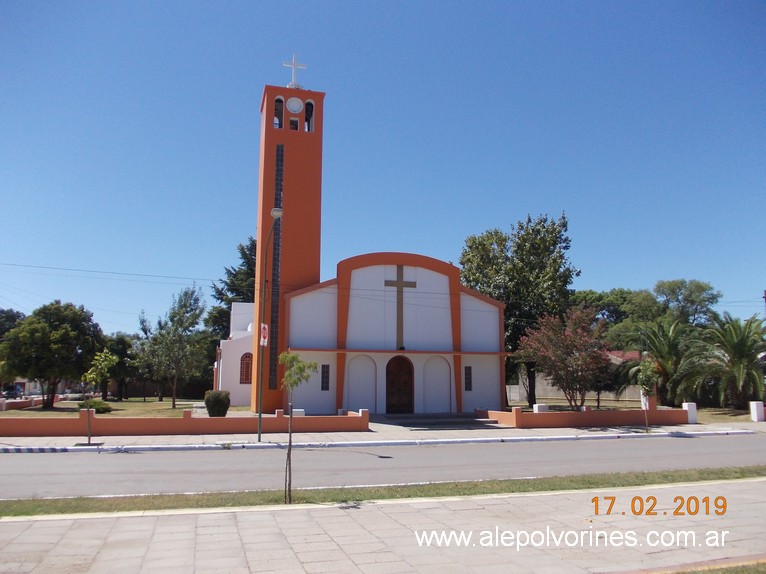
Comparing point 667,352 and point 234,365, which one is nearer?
point 667,352

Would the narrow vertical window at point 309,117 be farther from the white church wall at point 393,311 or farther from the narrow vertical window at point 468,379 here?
the narrow vertical window at point 468,379

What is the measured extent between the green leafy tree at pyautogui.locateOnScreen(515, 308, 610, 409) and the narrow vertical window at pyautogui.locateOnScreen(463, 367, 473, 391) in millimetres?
4513

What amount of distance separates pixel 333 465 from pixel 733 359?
26922 mm

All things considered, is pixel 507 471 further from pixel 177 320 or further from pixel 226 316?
pixel 226 316

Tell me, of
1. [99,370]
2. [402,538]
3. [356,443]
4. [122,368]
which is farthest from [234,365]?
[402,538]

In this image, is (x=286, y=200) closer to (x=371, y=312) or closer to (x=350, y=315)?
(x=350, y=315)

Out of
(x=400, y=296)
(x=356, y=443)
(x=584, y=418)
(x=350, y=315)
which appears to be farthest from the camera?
(x=400, y=296)

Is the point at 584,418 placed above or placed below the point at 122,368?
below

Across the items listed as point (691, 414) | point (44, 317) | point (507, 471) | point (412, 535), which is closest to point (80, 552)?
point (412, 535)

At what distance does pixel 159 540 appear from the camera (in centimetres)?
705

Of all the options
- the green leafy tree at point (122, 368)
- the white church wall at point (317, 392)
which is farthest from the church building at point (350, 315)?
the green leafy tree at point (122, 368)

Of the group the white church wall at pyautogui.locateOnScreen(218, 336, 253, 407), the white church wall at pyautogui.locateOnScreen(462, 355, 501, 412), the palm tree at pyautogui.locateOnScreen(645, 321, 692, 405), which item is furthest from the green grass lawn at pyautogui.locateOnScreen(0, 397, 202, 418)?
the palm tree at pyautogui.locateOnScreen(645, 321, 692, 405)

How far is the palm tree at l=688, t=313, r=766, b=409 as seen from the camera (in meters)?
31.3

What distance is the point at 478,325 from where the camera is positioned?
3189cm
